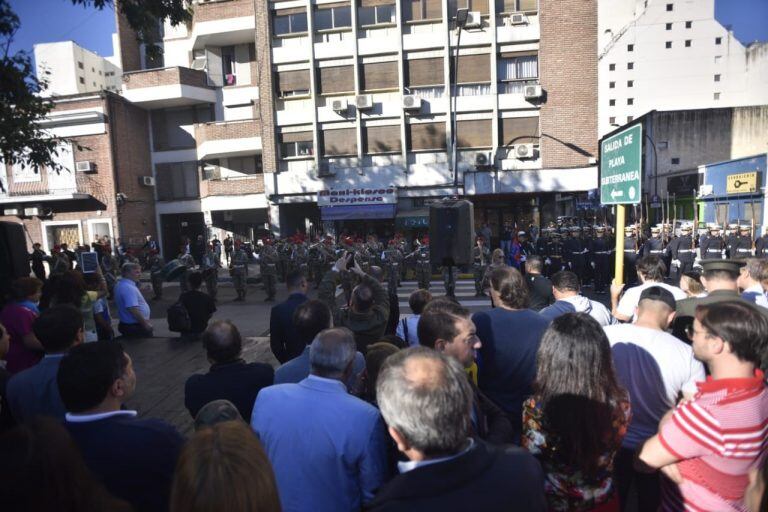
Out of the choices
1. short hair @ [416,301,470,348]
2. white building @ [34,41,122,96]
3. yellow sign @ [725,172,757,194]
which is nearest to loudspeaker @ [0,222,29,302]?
short hair @ [416,301,470,348]

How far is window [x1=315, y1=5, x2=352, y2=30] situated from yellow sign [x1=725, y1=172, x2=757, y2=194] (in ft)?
→ 62.4

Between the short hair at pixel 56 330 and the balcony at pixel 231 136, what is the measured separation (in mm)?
19803

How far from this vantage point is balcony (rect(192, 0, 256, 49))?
69.2 ft

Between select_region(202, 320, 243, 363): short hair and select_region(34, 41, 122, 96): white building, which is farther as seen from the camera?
select_region(34, 41, 122, 96): white building

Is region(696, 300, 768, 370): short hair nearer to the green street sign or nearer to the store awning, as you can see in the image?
the green street sign

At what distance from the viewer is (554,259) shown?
13.2 m

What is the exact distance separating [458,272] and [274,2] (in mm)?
15307

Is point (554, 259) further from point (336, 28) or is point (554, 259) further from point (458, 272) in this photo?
point (336, 28)

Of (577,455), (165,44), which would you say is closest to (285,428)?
(577,455)

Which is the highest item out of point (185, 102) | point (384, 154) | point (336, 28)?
point (336, 28)

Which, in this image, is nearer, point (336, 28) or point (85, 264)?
point (85, 264)

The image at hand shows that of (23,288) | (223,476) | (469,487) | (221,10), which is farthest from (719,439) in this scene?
(221,10)

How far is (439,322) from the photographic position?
2703mm

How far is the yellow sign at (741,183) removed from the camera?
19.6m
